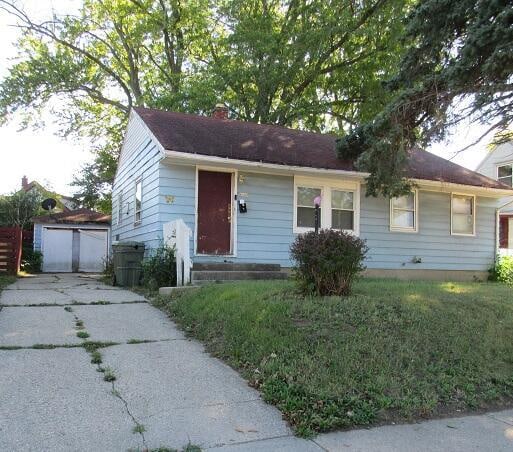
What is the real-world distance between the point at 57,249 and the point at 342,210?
14.0 meters

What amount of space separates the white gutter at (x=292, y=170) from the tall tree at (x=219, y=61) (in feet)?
23.8

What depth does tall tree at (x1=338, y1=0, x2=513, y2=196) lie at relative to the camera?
26.0 ft

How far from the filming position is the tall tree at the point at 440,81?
7.93 meters

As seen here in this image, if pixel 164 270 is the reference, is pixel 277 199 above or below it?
above

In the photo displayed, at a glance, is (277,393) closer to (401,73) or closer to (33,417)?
(33,417)

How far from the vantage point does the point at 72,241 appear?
22156mm

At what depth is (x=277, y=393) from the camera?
176 inches

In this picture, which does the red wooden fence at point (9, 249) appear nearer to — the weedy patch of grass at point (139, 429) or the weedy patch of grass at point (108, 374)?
the weedy patch of grass at point (108, 374)

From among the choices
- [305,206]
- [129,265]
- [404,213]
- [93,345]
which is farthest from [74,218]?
[93,345]

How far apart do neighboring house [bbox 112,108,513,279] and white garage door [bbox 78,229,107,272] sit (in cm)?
640

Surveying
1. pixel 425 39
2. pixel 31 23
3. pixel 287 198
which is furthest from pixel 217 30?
pixel 425 39

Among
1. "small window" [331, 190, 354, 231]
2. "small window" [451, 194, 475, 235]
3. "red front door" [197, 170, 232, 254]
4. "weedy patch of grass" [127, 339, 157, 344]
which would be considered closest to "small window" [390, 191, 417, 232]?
"small window" [331, 190, 354, 231]

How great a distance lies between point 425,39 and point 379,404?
7.70 metres

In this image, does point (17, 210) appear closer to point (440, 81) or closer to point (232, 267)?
point (232, 267)
